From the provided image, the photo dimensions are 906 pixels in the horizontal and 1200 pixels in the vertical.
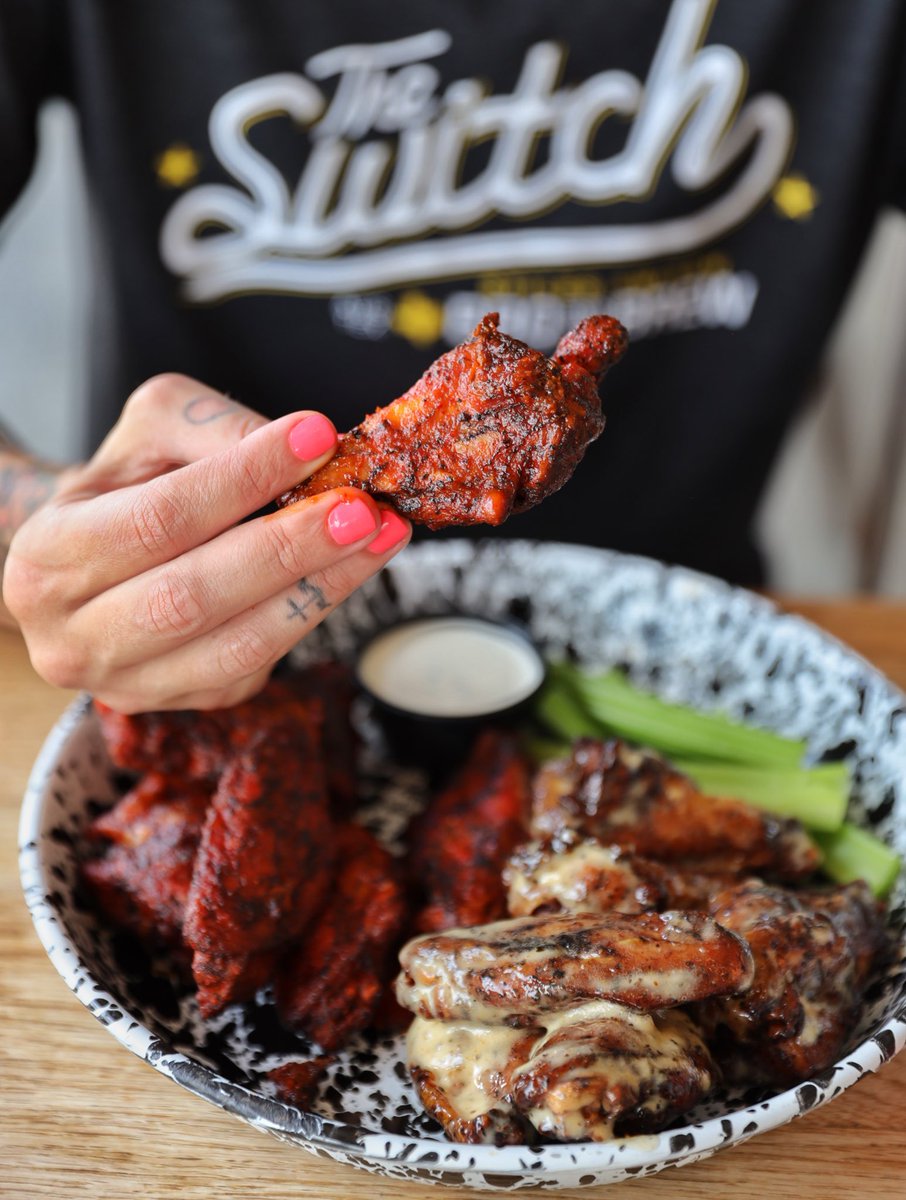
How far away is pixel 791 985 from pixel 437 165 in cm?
200

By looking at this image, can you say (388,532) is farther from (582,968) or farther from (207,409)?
(582,968)

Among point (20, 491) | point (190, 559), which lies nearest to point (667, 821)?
point (190, 559)

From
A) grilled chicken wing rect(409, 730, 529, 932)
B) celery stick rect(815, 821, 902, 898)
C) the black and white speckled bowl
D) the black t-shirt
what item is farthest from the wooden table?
the black t-shirt

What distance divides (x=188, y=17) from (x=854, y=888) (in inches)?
92.7

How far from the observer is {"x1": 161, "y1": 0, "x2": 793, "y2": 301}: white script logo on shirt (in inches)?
101

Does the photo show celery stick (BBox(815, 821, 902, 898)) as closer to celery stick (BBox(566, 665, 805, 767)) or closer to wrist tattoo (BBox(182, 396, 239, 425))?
celery stick (BBox(566, 665, 805, 767))

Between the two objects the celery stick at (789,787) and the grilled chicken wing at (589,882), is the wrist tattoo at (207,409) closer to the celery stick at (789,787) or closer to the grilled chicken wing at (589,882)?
the grilled chicken wing at (589,882)

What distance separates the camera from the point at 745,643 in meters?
2.24

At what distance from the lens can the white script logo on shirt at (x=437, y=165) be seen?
2555 millimetres

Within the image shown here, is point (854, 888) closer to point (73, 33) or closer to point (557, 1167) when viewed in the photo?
point (557, 1167)

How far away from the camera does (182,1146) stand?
1.44m

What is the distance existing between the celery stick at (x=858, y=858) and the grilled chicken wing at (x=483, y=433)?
0.96 metres

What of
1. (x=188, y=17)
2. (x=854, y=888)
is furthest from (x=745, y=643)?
(x=188, y=17)

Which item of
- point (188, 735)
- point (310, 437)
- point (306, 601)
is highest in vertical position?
point (310, 437)
